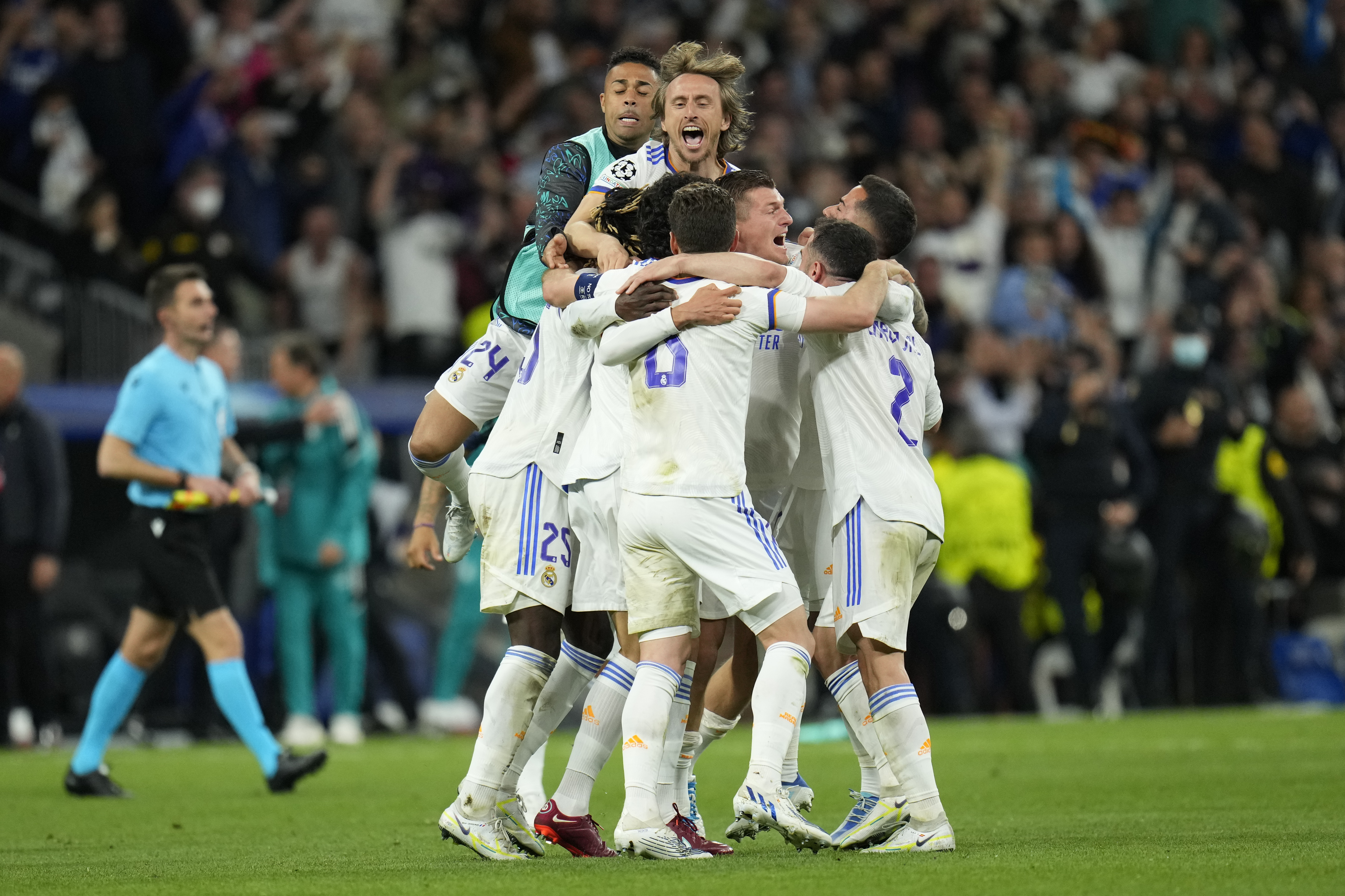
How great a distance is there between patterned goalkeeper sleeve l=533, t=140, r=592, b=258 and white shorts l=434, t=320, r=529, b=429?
37 centimetres

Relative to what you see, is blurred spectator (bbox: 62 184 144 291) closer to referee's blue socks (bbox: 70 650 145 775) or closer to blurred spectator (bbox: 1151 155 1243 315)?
referee's blue socks (bbox: 70 650 145 775)

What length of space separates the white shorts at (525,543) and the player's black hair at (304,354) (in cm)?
697

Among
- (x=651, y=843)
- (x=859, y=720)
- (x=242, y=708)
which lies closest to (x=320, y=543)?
(x=242, y=708)

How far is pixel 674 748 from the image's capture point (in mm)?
6438

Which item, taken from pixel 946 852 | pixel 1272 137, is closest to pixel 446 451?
pixel 946 852

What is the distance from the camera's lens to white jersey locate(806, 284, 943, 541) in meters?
6.43

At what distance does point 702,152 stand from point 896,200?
743 millimetres

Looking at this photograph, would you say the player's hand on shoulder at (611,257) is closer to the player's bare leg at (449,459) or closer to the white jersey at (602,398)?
the white jersey at (602,398)

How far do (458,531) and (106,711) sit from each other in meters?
2.98

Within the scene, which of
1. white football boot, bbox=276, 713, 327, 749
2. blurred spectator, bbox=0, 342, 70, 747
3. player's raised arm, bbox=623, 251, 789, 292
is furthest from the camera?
white football boot, bbox=276, 713, 327, 749

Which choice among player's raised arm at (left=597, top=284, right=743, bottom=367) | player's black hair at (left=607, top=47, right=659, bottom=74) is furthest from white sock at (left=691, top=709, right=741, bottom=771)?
player's black hair at (left=607, top=47, right=659, bottom=74)

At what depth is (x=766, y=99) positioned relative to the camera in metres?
18.6

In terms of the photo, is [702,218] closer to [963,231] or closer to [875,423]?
[875,423]

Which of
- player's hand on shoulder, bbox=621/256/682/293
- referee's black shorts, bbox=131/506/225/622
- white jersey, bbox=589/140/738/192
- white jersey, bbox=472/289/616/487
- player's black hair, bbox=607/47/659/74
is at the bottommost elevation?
referee's black shorts, bbox=131/506/225/622
